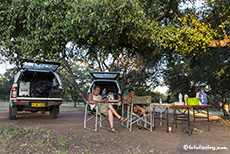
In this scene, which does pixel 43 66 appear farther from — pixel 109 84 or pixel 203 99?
pixel 203 99

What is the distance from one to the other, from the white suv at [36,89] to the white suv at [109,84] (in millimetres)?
1875

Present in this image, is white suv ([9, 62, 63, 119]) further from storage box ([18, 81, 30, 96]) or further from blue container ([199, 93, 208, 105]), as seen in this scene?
blue container ([199, 93, 208, 105])

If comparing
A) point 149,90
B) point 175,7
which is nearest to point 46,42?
point 175,7

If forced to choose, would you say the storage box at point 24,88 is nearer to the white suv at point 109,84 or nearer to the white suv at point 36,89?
the white suv at point 36,89

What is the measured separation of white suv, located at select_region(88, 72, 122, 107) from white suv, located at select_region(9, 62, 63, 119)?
1.87 meters

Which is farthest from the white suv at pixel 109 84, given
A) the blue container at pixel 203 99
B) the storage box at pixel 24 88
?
the blue container at pixel 203 99

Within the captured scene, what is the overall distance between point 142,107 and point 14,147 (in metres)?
3.98

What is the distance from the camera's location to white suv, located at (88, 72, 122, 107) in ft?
30.4

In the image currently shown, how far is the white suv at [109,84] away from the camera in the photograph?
9.27m

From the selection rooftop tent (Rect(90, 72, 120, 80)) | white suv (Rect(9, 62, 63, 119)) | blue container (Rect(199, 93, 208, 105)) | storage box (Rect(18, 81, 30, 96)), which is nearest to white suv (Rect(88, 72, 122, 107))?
rooftop tent (Rect(90, 72, 120, 80))

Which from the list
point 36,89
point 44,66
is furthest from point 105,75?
point 36,89

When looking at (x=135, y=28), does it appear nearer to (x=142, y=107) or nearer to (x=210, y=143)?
(x=142, y=107)

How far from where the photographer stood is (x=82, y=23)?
4.93 meters

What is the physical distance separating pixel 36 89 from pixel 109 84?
12.4ft
